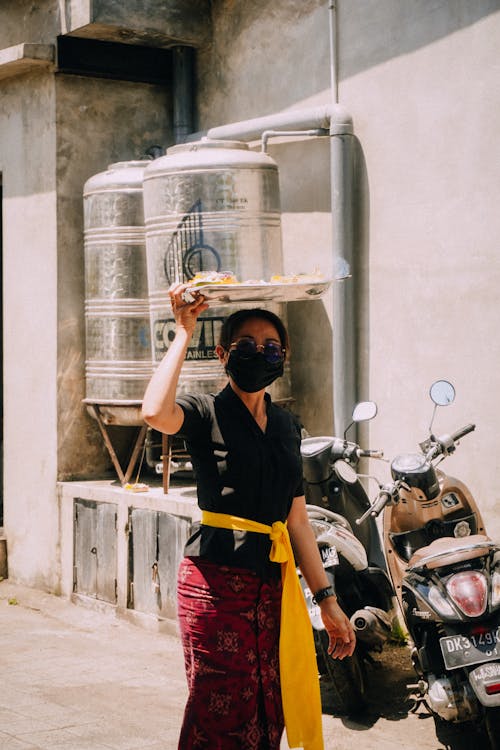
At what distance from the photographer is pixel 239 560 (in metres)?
3.76

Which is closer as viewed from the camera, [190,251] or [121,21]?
[190,251]

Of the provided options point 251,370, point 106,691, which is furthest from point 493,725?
point 106,691

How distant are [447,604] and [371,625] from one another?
3.02ft

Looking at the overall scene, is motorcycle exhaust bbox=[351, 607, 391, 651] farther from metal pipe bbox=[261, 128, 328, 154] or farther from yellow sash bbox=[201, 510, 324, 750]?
metal pipe bbox=[261, 128, 328, 154]

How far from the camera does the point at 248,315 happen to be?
3.91 meters

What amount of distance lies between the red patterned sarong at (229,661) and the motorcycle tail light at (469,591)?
1268 millimetres

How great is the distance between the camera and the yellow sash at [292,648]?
380 centimetres

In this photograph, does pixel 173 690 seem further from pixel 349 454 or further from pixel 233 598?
pixel 233 598

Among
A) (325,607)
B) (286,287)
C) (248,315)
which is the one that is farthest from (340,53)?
(325,607)

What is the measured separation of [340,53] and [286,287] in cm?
368

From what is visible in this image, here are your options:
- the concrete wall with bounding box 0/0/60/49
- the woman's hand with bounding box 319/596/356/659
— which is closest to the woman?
the woman's hand with bounding box 319/596/356/659

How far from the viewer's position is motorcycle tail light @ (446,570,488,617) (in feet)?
15.6

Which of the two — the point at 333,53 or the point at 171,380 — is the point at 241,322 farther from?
the point at 333,53

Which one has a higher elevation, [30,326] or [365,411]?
[30,326]
